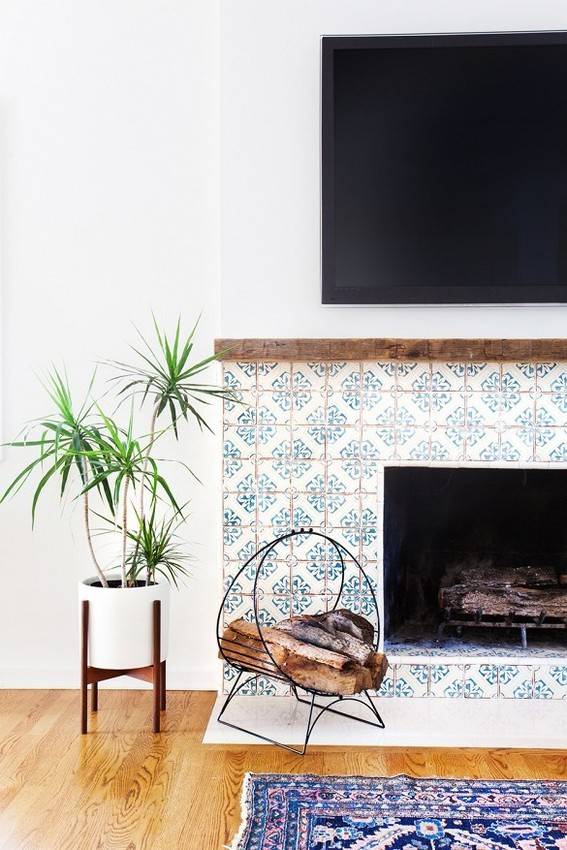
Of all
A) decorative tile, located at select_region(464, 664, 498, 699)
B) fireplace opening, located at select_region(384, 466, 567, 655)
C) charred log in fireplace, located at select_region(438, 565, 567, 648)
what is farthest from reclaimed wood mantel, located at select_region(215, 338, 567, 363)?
decorative tile, located at select_region(464, 664, 498, 699)

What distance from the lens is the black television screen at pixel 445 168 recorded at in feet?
8.42

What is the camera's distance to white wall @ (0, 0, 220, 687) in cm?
278

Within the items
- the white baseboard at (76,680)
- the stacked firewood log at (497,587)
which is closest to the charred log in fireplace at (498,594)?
the stacked firewood log at (497,587)

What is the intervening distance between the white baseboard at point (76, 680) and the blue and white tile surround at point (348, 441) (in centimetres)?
27

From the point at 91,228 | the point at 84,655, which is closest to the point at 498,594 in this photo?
the point at 84,655

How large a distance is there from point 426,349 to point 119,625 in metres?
1.34

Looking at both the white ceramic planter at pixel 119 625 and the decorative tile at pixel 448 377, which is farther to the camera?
the decorative tile at pixel 448 377

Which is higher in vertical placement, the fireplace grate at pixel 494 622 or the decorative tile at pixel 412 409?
the decorative tile at pixel 412 409

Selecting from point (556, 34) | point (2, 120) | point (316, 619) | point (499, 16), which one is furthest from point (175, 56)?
point (316, 619)

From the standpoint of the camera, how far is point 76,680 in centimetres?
280

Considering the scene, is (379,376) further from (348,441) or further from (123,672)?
(123,672)

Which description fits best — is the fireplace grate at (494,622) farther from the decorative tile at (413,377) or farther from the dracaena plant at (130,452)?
the dracaena plant at (130,452)

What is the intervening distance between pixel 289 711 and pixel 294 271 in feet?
4.86

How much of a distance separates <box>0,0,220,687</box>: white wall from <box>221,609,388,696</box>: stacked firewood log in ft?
1.51
